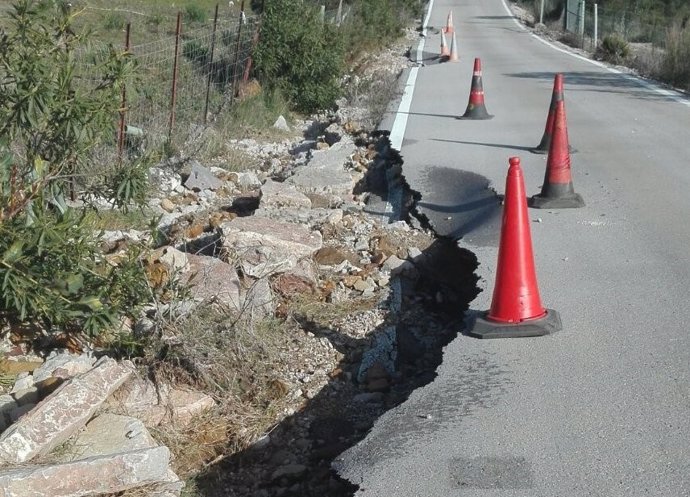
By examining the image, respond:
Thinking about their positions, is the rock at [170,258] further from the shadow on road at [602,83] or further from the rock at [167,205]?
the shadow on road at [602,83]

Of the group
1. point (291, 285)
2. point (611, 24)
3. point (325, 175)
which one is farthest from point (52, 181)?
point (611, 24)

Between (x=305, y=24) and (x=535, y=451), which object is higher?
(x=305, y=24)

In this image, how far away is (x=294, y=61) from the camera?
592 inches

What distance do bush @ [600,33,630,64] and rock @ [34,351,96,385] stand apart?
1857 centimetres

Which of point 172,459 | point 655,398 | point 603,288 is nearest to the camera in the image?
point 655,398

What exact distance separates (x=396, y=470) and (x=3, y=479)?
1.62 m

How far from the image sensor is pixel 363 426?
5.43 meters

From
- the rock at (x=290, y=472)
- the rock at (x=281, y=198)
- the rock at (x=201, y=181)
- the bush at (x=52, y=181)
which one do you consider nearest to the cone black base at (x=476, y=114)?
the rock at (x=201, y=181)

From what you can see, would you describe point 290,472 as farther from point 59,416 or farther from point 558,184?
point 558,184

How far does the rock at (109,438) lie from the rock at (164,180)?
506 centimetres

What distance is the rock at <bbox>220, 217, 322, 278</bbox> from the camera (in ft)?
22.6

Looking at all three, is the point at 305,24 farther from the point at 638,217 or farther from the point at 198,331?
the point at 198,331

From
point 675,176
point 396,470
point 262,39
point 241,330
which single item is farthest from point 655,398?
point 262,39

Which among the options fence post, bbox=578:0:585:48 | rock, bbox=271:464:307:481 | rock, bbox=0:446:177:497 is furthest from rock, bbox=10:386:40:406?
fence post, bbox=578:0:585:48
